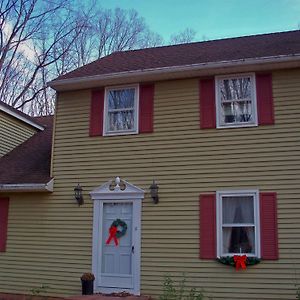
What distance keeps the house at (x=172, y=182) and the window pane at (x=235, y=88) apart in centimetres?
2

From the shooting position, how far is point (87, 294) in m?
10.1

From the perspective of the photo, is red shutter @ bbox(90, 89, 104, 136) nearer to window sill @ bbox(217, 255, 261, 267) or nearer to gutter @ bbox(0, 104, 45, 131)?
gutter @ bbox(0, 104, 45, 131)

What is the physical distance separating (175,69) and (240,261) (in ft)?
14.5

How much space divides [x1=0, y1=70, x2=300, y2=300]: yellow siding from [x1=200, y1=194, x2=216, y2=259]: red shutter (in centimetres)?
15

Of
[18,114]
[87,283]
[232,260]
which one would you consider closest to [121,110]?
[87,283]

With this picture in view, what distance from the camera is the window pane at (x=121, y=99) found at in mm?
11172

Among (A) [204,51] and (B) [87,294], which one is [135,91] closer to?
(A) [204,51]

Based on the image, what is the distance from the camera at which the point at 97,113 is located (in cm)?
1134

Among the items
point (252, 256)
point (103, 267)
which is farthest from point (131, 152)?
point (252, 256)

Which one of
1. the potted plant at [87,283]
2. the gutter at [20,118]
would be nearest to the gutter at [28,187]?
the potted plant at [87,283]

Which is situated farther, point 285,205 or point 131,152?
point 131,152

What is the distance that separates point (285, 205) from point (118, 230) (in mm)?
3806

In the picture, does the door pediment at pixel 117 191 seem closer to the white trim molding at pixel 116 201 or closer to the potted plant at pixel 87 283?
the white trim molding at pixel 116 201

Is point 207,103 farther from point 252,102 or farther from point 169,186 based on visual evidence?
point 169,186
